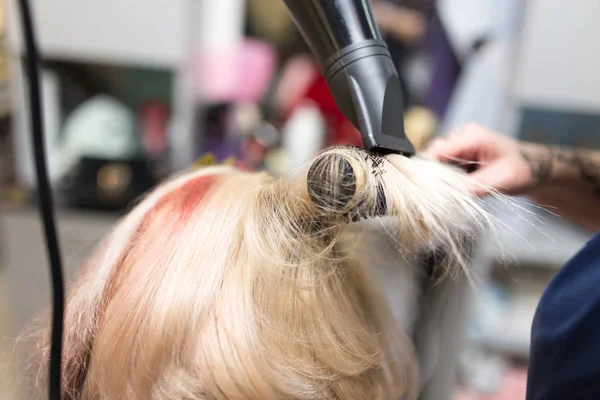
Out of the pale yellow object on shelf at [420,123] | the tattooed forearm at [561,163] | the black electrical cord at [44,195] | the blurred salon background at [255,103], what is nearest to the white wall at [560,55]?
the blurred salon background at [255,103]

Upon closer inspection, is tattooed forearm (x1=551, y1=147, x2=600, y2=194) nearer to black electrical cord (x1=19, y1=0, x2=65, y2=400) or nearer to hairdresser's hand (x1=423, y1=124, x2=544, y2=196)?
hairdresser's hand (x1=423, y1=124, x2=544, y2=196)

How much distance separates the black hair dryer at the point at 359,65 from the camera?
31cm

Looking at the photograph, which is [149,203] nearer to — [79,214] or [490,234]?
[490,234]

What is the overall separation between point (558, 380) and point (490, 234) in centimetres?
14

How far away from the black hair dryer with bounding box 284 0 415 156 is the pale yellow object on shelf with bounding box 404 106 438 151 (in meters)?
0.90

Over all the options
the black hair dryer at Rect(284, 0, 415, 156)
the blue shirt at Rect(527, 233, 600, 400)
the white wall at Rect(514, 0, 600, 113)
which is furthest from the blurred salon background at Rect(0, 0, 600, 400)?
the black hair dryer at Rect(284, 0, 415, 156)

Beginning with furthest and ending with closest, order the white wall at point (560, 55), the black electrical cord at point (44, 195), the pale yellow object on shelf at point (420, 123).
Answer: the pale yellow object on shelf at point (420, 123)
the white wall at point (560, 55)
the black electrical cord at point (44, 195)

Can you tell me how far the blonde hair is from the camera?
0.31 metres

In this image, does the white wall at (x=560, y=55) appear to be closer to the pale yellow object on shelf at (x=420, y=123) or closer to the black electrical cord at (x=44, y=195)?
the pale yellow object on shelf at (x=420, y=123)

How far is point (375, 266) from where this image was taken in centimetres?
43

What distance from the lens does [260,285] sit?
1.18 feet

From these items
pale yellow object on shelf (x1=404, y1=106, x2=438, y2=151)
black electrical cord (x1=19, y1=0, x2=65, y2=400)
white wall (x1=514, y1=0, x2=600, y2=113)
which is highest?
white wall (x1=514, y1=0, x2=600, y2=113)

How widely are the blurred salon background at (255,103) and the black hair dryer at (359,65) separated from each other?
0.91 m

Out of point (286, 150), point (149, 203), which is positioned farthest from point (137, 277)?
point (286, 150)
